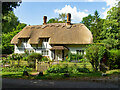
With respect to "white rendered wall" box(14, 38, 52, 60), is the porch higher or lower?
lower

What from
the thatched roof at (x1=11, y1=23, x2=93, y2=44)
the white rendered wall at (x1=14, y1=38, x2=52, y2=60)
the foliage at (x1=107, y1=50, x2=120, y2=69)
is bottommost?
the foliage at (x1=107, y1=50, x2=120, y2=69)

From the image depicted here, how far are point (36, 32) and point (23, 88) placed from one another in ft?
62.8

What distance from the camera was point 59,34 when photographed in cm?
2386

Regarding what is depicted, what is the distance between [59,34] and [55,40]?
1.75 meters

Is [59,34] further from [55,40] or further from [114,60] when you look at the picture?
[114,60]

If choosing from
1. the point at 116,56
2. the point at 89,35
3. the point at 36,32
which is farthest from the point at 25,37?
the point at 116,56

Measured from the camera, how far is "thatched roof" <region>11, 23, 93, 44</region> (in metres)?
22.1

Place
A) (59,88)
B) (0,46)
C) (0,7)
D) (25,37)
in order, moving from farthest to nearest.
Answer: (0,46)
(25,37)
(0,7)
(59,88)

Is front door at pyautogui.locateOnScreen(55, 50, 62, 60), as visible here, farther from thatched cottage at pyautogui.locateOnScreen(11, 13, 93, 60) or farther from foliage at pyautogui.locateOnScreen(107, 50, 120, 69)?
foliage at pyautogui.locateOnScreen(107, 50, 120, 69)

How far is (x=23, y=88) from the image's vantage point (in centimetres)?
746

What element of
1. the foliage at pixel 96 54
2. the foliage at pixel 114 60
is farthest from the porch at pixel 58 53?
the foliage at pixel 114 60

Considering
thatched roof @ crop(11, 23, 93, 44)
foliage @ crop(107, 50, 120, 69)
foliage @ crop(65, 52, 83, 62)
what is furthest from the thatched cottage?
foliage @ crop(107, 50, 120, 69)

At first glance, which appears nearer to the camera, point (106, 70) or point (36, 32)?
point (106, 70)

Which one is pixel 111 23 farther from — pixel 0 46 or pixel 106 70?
pixel 0 46
